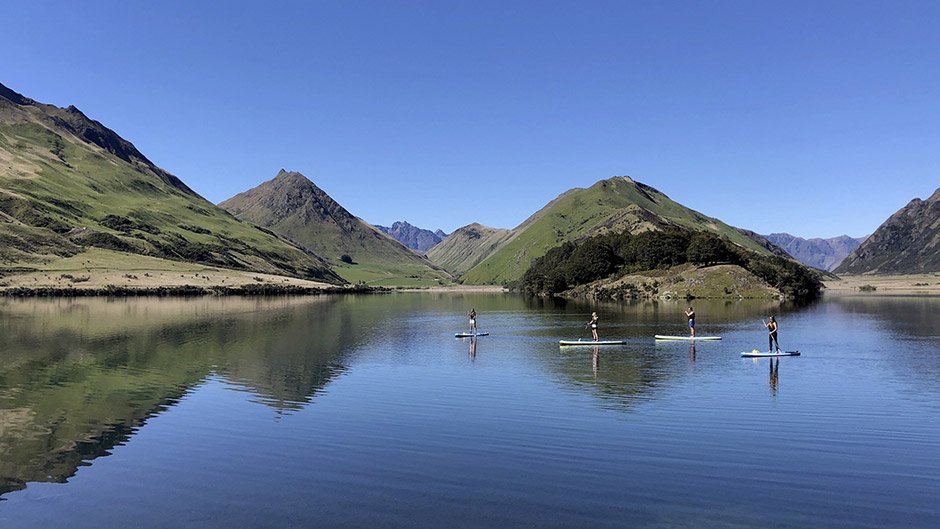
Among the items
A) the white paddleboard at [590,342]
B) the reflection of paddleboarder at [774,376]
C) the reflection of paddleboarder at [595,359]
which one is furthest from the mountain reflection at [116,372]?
the reflection of paddleboarder at [774,376]

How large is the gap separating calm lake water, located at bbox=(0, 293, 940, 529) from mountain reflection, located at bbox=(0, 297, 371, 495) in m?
0.28

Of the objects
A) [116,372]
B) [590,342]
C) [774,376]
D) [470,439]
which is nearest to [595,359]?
[590,342]

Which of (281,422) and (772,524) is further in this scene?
(281,422)

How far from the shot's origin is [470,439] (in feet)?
105

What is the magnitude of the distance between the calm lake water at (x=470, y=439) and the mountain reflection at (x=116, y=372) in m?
0.28

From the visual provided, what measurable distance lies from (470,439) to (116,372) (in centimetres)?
3849

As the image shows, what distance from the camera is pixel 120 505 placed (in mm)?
23406

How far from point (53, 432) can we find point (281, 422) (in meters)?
11.7

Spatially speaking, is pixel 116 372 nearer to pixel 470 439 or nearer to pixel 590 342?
pixel 470 439

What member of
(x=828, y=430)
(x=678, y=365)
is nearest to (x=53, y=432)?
(x=828, y=430)

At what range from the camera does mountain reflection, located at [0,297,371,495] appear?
105 feet

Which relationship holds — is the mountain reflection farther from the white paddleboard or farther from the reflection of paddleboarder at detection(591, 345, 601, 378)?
the white paddleboard

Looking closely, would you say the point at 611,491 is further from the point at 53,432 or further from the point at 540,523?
the point at 53,432

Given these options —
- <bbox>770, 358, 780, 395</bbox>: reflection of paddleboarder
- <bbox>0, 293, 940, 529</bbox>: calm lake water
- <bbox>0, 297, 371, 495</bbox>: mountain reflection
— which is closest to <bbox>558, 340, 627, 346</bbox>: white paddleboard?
<bbox>0, 293, 940, 529</bbox>: calm lake water
